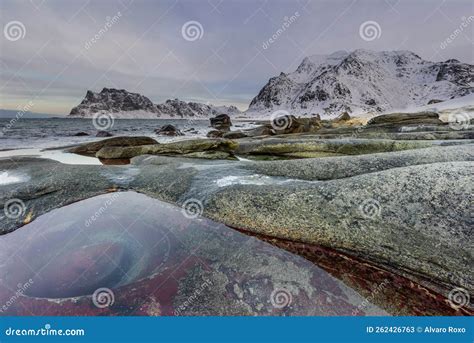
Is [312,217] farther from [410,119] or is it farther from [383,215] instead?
[410,119]

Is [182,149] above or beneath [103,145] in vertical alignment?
beneath

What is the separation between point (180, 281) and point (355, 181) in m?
6.37

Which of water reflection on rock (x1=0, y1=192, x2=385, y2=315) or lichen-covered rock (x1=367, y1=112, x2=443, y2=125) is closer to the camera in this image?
water reflection on rock (x1=0, y1=192, x2=385, y2=315)

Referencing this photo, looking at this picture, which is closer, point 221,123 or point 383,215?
point 383,215

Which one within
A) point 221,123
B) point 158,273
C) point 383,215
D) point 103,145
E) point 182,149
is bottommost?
point 158,273

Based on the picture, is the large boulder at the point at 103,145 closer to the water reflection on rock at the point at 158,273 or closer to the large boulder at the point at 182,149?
the large boulder at the point at 182,149

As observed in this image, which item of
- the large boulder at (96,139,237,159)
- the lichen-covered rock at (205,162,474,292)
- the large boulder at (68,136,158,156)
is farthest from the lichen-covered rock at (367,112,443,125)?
the lichen-covered rock at (205,162,474,292)

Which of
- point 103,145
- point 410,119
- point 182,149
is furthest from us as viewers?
point 410,119

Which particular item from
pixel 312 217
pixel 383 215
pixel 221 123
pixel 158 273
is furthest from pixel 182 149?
pixel 221 123

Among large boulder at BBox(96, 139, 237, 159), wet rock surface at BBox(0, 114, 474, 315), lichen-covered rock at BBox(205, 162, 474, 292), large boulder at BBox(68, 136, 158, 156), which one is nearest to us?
wet rock surface at BBox(0, 114, 474, 315)

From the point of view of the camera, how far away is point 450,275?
231 inches

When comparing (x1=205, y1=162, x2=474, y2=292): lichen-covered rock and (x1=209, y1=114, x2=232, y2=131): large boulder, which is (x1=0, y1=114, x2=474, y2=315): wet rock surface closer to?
(x1=205, y1=162, x2=474, y2=292): lichen-covered rock

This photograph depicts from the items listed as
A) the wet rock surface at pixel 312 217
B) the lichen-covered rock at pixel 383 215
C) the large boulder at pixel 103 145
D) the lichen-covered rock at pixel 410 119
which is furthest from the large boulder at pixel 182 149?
the lichen-covered rock at pixel 410 119

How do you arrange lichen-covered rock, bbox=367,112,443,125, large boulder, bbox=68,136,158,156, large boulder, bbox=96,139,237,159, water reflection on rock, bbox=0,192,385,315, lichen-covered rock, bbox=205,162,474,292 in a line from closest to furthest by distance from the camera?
water reflection on rock, bbox=0,192,385,315, lichen-covered rock, bbox=205,162,474,292, large boulder, bbox=96,139,237,159, large boulder, bbox=68,136,158,156, lichen-covered rock, bbox=367,112,443,125
